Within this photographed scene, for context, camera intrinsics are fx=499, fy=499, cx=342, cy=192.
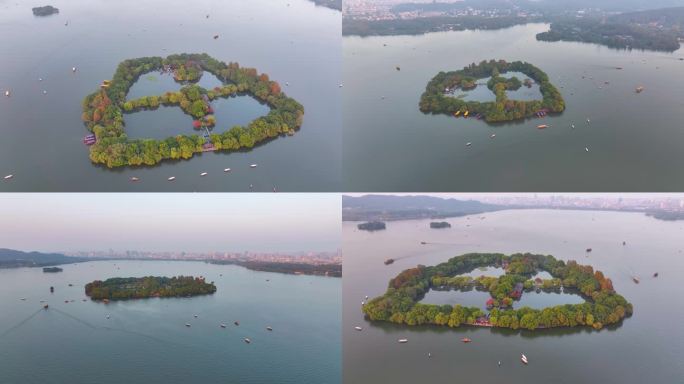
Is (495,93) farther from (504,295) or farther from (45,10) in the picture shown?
(45,10)

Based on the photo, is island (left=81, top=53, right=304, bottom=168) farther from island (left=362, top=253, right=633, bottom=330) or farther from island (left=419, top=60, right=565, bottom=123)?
island (left=362, top=253, right=633, bottom=330)

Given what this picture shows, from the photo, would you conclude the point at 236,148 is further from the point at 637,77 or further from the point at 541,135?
the point at 637,77

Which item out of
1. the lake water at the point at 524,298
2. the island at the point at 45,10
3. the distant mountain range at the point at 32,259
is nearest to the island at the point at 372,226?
the lake water at the point at 524,298

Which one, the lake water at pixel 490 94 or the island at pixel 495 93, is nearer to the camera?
the island at pixel 495 93

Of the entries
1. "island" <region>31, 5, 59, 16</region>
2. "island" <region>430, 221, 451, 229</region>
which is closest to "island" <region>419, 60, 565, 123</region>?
"island" <region>430, 221, 451, 229</region>

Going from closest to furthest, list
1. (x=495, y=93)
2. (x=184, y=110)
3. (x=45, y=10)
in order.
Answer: (x=184, y=110) → (x=495, y=93) → (x=45, y=10)

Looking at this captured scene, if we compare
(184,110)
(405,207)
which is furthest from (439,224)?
(184,110)

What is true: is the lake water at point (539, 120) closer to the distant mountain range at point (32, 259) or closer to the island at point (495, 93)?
the island at point (495, 93)

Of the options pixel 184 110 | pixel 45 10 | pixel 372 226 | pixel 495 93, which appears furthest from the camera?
pixel 45 10
